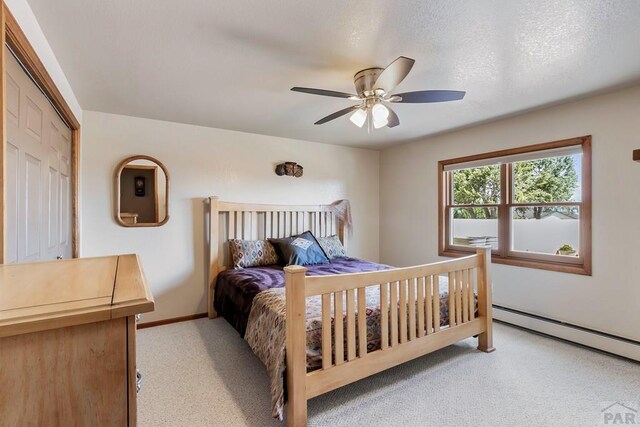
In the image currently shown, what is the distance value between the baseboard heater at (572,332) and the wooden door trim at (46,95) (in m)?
3.97

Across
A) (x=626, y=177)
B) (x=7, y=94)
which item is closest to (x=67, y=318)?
(x=7, y=94)

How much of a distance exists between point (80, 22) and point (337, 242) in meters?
3.27

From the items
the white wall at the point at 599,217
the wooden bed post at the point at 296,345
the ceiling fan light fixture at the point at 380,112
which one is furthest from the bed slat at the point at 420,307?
the white wall at the point at 599,217

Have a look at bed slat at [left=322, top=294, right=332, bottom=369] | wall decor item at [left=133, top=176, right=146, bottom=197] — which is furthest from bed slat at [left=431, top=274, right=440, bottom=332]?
wall decor item at [left=133, top=176, right=146, bottom=197]

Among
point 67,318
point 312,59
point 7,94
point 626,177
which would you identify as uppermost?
point 312,59

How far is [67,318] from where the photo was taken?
0.65m

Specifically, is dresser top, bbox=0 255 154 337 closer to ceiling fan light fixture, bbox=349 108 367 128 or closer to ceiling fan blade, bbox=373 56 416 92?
ceiling fan blade, bbox=373 56 416 92

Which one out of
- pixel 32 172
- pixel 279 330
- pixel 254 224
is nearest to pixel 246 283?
pixel 279 330

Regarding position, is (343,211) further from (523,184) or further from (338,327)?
(338,327)

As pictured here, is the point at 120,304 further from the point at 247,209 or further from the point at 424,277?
the point at 247,209

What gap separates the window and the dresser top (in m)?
3.51

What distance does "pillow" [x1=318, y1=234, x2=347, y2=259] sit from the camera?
13.0 ft

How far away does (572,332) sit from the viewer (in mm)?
2781

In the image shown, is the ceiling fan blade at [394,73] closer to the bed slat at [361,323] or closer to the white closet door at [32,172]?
the bed slat at [361,323]
